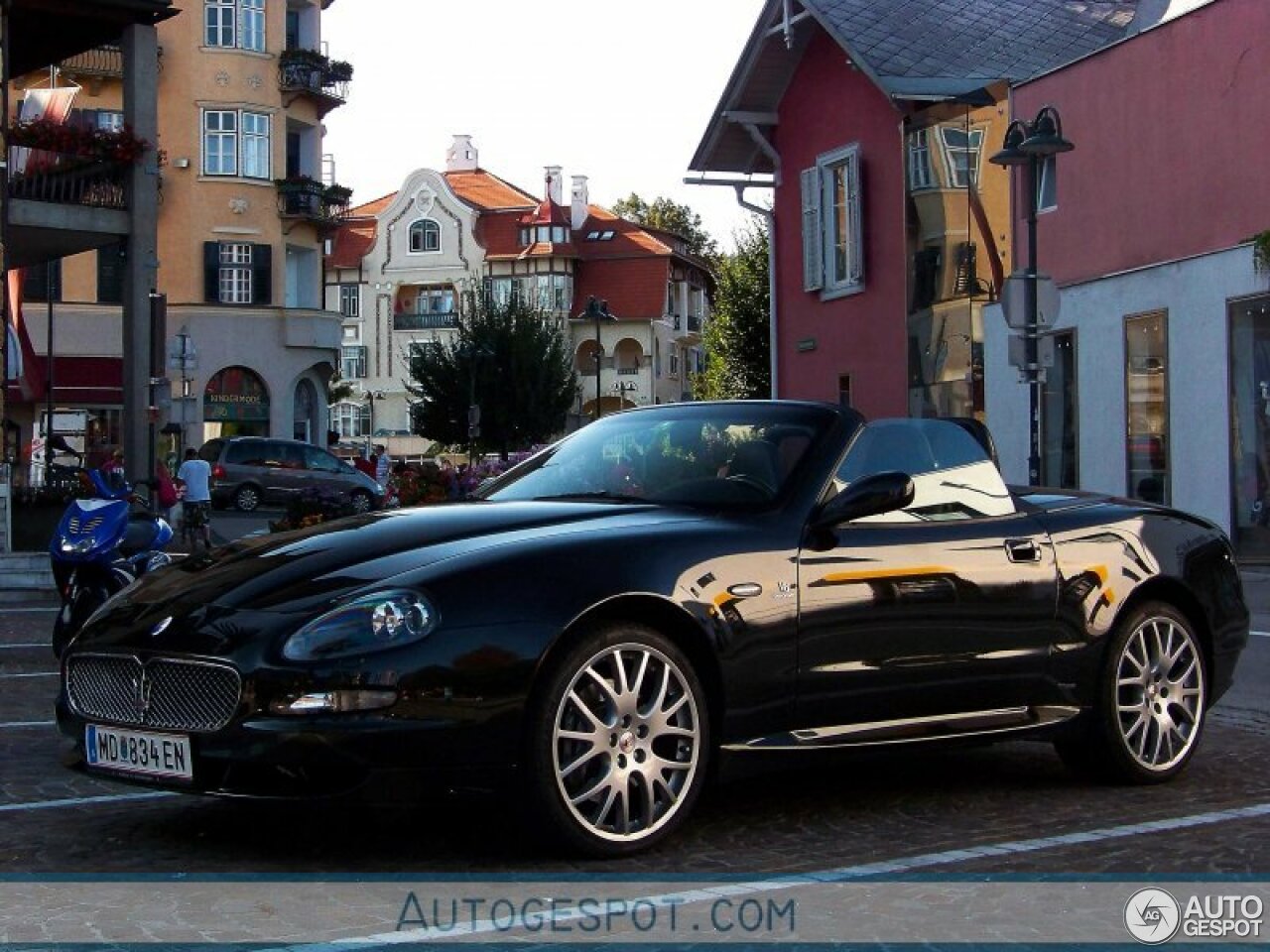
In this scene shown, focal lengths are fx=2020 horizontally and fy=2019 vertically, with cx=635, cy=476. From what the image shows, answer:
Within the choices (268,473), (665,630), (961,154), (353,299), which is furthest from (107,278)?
(665,630)

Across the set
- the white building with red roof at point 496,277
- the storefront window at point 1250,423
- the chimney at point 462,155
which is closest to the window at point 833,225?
the storefront window at point 1250,423

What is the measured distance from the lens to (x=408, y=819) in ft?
21.9

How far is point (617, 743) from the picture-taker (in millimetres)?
5844

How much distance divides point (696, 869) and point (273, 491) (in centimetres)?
4218

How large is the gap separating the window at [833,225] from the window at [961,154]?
9.58 feet

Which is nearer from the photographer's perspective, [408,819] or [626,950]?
[626,950]

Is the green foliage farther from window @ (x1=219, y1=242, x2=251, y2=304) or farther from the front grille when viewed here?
window @ (x1=219, y1=242, x2=251, y2=304)

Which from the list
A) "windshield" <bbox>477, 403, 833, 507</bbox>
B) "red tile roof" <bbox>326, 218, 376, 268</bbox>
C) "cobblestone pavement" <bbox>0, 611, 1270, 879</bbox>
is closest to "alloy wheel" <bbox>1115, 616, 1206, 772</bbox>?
"cobblestone pavement" <bbox>0, 611, 1270, 879</bbox>

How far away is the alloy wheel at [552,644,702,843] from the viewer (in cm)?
575

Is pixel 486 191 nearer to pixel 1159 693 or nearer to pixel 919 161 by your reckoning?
pixel 919 161

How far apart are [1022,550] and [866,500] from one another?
855 millimetres

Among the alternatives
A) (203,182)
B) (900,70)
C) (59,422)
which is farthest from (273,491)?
(900,70)

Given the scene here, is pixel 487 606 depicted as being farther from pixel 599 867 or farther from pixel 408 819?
pixel 408 819

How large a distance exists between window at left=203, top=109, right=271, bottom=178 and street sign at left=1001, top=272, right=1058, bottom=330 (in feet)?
128
